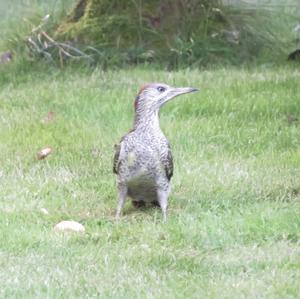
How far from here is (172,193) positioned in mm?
7938

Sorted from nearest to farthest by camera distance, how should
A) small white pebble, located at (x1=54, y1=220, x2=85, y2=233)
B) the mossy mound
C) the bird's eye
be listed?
small white pebble, located at (x1=54, y1=220, x2=85, y2=233)
the bird's eye
the mossy mound

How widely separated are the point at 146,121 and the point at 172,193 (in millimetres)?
785

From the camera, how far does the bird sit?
7246 mm

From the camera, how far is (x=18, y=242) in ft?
22.1

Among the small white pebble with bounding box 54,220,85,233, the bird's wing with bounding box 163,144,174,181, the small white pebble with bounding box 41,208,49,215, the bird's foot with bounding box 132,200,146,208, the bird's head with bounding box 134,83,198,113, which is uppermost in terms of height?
the bird's head with bounding box 134,83,198,113

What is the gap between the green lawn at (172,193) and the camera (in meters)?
6.08

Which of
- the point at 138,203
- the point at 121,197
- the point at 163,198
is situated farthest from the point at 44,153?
the point at 163,198

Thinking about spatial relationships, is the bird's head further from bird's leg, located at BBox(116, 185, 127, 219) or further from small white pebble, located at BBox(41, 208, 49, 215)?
small white pebble, located at BBox(41, 208, 49, 215)

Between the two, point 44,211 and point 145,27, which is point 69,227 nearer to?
point 44,211

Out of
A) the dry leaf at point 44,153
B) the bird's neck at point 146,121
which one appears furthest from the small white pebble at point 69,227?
the dry leaf at point 44,153

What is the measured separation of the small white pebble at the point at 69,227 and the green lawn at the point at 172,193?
0.23 feet

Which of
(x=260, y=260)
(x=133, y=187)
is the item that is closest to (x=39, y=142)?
(x=133, y=187)

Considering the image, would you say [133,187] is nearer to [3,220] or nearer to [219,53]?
[3,220]

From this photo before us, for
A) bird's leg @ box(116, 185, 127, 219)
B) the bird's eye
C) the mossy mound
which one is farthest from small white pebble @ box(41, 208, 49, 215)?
the mossy mound
